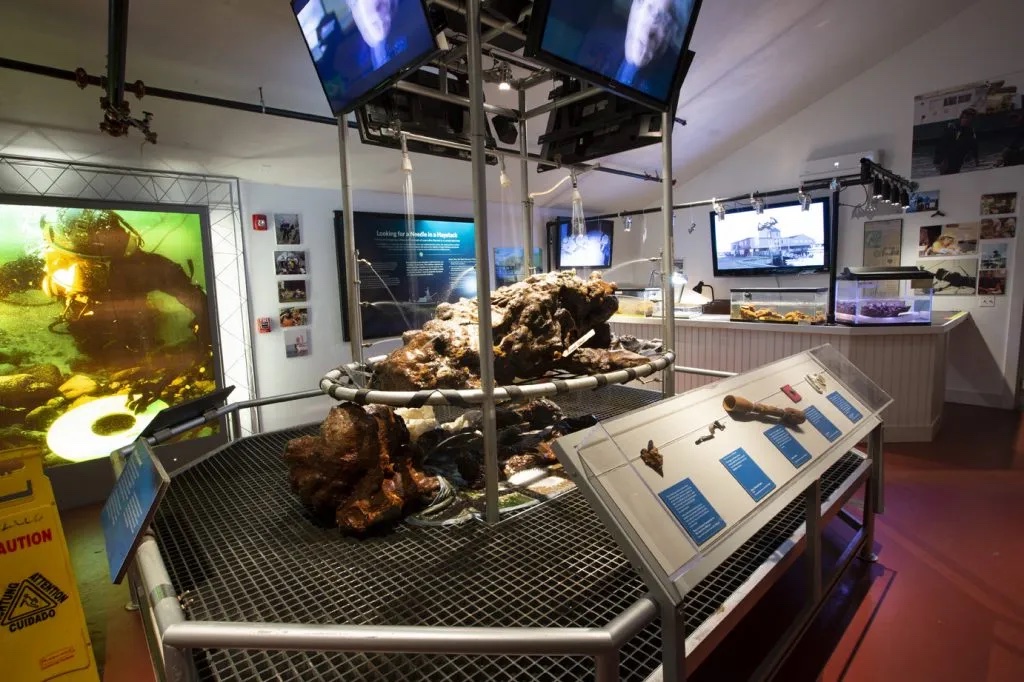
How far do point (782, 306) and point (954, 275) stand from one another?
8.15 ft

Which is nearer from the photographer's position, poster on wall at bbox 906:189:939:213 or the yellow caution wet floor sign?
the yellow caution wet floor sign

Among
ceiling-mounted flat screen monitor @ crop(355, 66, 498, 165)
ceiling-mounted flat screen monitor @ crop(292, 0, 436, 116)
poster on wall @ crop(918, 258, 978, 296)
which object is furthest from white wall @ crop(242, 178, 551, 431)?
poster on wall @ crop(918, 258, 978, 296)

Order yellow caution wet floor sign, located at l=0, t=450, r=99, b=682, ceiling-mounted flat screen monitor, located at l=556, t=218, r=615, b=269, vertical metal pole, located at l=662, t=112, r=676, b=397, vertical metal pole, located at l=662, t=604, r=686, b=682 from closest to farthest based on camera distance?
vertical metal pole, located at l=662, t=604, r=686, b=682 < yellow caution wet floor sign, located at l=0, t=450, r=99, b=682 < vertical metal pole, located at l=662, t=112, r=676, b=397 < ceiling-mounted flat screen monitor, located at l=556, t=218, r=615, b=269

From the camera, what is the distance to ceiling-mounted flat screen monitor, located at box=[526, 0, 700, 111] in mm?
1513

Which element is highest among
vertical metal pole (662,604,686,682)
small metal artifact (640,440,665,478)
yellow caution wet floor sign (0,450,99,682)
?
small metal artifact (640,440,665,478)

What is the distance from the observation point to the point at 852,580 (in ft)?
8.13

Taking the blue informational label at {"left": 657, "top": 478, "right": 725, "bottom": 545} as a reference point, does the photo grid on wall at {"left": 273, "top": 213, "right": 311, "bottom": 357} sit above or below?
above

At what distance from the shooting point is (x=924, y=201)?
232 inches

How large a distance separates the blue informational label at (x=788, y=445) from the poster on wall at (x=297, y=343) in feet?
13.9

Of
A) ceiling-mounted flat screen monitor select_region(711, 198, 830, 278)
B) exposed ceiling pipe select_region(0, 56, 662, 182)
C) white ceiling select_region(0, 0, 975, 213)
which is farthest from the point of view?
ceiling-mounted flat screen monitor select_region(711, 198, 830, 278)

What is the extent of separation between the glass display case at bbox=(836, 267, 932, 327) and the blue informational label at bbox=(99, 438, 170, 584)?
17.8ft

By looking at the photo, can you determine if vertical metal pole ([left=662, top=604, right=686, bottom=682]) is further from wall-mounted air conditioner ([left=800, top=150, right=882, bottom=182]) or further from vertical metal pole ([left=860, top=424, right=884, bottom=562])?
wall-mounted air conditioner ([left=800, top=150, right=882, bottom=182])

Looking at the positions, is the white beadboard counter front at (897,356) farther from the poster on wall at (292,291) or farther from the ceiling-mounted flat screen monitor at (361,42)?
the poster on wall at (292,291)

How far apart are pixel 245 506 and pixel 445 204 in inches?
182
